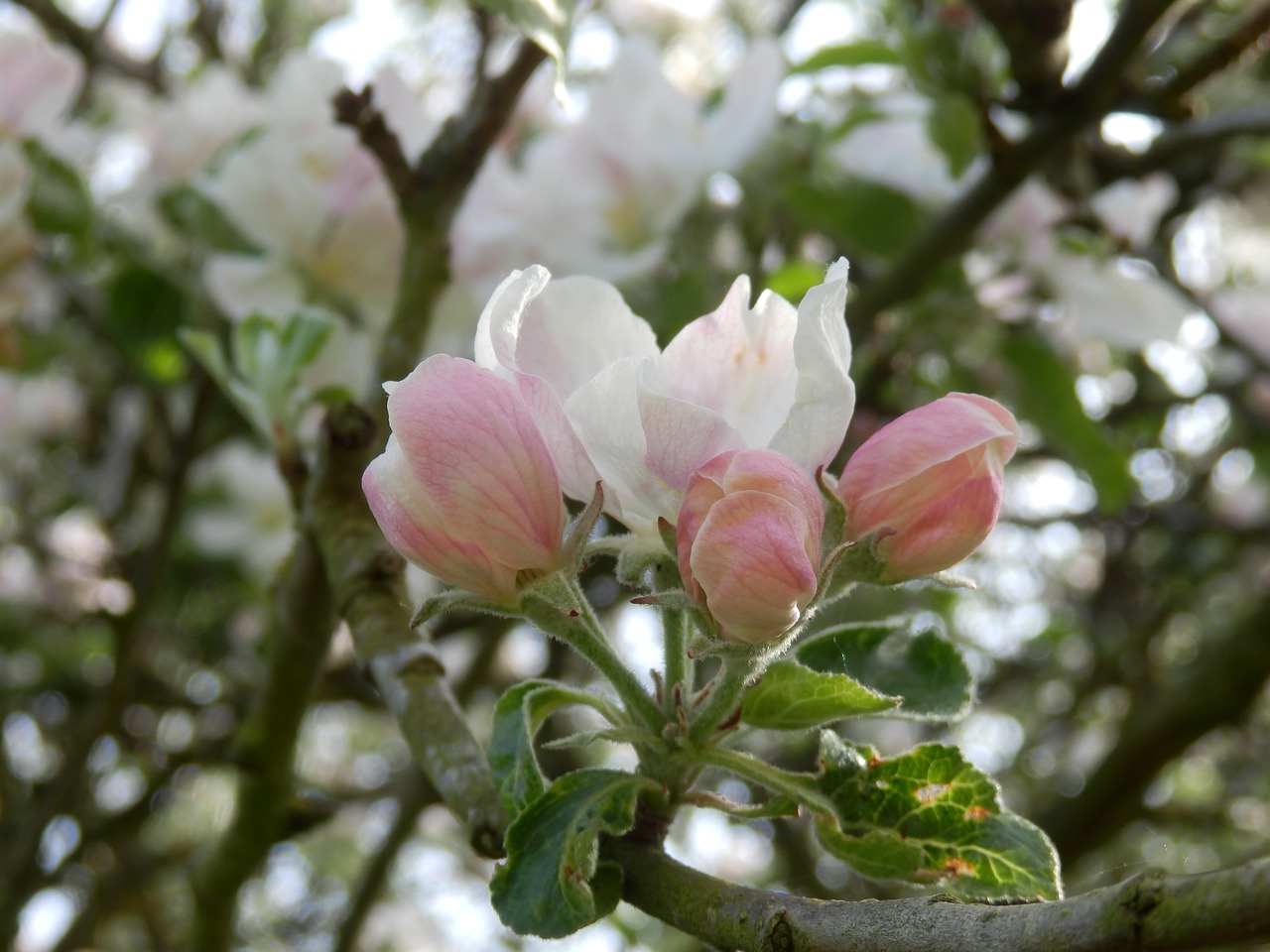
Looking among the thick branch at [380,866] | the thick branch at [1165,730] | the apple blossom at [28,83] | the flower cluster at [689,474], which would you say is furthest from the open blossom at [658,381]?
the thick branch at [1165,730]

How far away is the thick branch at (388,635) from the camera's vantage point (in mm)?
596

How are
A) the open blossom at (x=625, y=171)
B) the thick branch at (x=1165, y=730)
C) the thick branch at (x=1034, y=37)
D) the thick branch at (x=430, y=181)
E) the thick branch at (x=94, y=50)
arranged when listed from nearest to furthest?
the thick branch at (x=430, y=181) < the thick branch at (x=1034, y=37) < the open blossom at (x=625, y=171) < the thick branch at (x=94, y=50) < the thick branch at (x=1165, y=730)

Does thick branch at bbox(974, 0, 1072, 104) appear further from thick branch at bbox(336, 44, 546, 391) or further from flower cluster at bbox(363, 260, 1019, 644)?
flower cluster at bbox(363, 260, 1019, 644)

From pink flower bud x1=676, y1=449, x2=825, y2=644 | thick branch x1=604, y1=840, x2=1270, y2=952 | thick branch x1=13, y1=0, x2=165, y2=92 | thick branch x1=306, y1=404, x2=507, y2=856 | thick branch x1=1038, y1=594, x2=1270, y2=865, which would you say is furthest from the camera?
thick branch x1=1038, y1=594, x2=1270, y2=865

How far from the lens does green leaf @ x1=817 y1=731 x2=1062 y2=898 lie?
525 mm

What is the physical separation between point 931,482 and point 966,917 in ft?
0.60

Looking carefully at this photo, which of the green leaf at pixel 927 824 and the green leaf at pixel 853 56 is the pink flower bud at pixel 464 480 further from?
the green leaf at pixel 853 56

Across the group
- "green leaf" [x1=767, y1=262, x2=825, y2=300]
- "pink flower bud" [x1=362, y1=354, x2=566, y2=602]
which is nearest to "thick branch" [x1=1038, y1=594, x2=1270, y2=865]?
"green leaf" [x1=767, y1=262, x2=825, y2=300]

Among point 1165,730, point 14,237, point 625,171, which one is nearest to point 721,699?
point 625,171

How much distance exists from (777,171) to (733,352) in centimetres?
77

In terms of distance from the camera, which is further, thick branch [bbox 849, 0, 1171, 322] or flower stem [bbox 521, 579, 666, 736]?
thick branch [bbox 849, 0, 1171, 322]

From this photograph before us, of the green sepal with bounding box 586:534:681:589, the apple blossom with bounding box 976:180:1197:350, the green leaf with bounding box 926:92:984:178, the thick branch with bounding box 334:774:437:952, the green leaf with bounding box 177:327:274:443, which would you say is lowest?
the thick branch with bounding box 334:774:437:952

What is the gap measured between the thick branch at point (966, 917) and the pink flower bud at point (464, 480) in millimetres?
150

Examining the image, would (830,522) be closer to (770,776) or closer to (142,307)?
(770,776)
